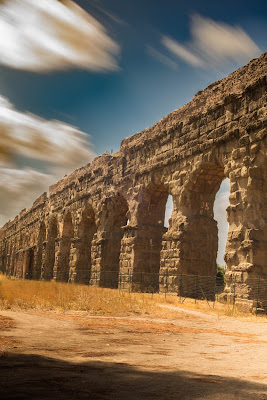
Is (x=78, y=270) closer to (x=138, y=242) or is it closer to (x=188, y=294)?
(x=138, y=242)

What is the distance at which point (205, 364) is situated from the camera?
5.09 m

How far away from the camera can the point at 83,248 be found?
24.8 metres

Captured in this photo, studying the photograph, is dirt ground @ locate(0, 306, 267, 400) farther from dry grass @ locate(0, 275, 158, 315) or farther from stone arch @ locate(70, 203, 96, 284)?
stone arch @ locate(70, 203, 96, 284)

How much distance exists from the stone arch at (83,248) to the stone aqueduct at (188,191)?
6cm

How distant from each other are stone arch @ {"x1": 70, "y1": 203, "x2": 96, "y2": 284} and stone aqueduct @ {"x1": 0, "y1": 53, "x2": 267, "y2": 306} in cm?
6

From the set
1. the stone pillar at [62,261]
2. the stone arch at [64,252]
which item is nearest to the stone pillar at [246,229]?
the stone arch at [64,252]

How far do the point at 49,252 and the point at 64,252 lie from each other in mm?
4155

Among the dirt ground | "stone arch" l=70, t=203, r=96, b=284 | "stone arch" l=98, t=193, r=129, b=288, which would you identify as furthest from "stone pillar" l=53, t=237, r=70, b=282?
the dirt ground

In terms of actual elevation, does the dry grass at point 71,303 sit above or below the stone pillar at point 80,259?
A: below

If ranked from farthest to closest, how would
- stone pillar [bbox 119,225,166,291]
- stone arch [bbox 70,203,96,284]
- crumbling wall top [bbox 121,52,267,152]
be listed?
stone arch [bbox 70,203,96,284], stone pillar [bbox 119,225,166,291], crumbling wall top [bbox 121,52,267,152]

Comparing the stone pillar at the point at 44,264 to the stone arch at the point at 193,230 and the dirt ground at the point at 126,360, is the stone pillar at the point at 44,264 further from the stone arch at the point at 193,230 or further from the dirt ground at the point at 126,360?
the dirt ground at the point at 126,360

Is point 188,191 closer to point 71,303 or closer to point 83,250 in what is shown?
point 71,303

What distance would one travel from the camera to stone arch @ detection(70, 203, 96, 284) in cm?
2445

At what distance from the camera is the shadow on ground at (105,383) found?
3.38m
